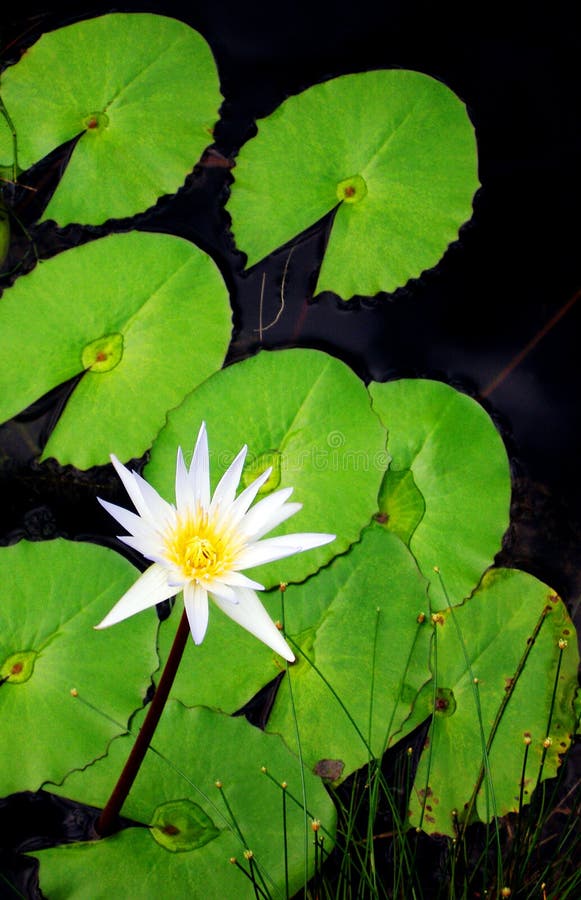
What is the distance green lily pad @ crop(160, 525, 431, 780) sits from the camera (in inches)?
73.5

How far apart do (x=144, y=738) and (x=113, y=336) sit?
1.23m

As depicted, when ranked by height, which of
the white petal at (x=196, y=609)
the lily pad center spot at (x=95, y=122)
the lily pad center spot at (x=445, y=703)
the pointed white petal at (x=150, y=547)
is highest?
the lily pad center spot at (x=95, y=122)

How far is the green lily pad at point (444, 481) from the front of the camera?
2068 millimetres

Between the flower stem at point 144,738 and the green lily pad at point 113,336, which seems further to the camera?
the green lily pad at point 113,336

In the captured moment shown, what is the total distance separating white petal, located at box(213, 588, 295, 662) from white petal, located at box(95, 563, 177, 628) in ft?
0.34

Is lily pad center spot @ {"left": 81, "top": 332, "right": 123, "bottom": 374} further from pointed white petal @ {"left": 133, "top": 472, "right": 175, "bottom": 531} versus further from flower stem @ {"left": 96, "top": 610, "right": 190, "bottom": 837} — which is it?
flower stem @ {"left": 96, "top": 610, "right": 190, "bottom": 837}

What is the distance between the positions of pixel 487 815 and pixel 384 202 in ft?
5.72

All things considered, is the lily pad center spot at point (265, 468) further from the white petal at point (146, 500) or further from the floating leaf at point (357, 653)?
the white petal at point (146, 500)

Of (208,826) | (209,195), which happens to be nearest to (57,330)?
(209,195)

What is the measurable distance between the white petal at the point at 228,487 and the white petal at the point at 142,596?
178mm

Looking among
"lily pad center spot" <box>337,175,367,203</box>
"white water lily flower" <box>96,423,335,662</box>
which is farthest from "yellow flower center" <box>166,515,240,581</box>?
"lily pad center spot" <box>337,175,367,203</box>

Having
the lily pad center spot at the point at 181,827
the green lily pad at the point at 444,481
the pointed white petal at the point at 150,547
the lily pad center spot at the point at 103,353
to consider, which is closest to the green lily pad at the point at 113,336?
the lily pad center spot at the point at 103,353

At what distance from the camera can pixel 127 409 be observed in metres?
2.20

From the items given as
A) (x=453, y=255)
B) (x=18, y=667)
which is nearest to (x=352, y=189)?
(x=453, y=255)
